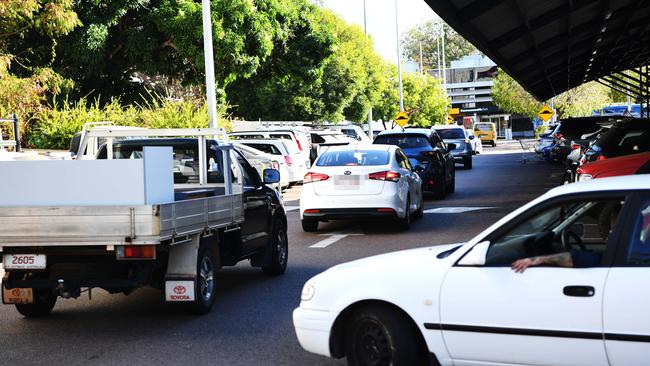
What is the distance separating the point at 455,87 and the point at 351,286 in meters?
137

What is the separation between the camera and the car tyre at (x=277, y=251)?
35.9ft

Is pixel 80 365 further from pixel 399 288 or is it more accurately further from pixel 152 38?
pixel 152 38

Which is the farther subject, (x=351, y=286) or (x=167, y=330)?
(x=167, y=330)

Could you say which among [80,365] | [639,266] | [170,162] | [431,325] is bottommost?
[80,365]

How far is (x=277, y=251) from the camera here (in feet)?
36.4

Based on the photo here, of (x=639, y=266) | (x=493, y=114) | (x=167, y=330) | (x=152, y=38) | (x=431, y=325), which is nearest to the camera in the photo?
(x=639, y=266)

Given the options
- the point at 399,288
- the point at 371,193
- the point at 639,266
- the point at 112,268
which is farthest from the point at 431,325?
the point at 371,193

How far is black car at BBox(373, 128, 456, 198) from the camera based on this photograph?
21.7 meters

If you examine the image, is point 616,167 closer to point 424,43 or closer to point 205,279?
point 205,279

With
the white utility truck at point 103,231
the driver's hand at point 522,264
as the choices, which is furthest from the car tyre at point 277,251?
the driver's hand at point 522,264

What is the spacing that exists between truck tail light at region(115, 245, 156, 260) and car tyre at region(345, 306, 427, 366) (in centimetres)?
236

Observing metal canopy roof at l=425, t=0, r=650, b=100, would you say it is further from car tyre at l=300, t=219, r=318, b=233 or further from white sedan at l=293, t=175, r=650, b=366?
white sedan at l=293, t=175, r=650, b=366

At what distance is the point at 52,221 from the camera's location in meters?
7.66

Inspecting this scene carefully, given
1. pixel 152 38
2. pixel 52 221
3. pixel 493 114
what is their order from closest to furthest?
pixel 52 221 < pixel 152 38 < pixel 493 114
